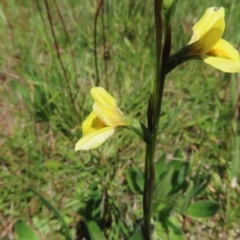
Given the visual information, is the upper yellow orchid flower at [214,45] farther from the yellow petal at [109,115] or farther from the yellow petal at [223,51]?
the yellow petal at [109,115]

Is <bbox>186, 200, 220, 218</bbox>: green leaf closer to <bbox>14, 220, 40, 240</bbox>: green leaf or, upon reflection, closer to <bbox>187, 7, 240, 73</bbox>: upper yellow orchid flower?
<bbox>14, 220, 40, 240</bbox>: green leaf

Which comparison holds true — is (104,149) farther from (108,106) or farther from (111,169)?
(108,106)

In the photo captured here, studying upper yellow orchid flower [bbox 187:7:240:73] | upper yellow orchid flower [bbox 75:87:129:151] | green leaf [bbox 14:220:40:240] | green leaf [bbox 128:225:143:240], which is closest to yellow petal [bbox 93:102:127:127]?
upper yellow orchid flower [bbox 75:87:129:151]

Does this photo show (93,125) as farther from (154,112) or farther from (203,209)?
(203,209)

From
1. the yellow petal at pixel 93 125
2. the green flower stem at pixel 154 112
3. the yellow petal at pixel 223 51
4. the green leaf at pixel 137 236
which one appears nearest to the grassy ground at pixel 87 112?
the green leaf at pixel 137 236

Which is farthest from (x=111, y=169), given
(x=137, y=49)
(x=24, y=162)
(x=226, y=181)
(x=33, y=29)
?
(x=33, y=29)

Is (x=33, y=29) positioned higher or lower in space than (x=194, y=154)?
higher
